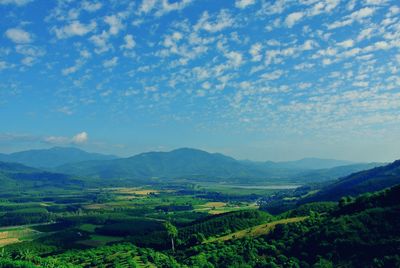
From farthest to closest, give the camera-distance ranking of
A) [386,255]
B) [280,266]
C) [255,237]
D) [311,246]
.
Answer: [255,237] < [311,246] < [280,266] < [386,255]

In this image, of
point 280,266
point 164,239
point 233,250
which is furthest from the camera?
point 164,239

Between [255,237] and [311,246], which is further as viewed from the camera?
[255,237]

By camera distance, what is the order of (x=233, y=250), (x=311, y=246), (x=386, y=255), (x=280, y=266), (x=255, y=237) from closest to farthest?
(x=386, y=255), (x=280, y=266), (x=311, y=246), (x=233, y=250), (x=255, y=237)

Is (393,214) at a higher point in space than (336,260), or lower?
higher

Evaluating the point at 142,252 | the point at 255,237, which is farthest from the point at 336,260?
the point at 142,252

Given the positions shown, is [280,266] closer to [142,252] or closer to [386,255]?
[386,255]

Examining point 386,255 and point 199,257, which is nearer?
point 386,255

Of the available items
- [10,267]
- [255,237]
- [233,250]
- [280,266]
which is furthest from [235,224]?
[10,267]

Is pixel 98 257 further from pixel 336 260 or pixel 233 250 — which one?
pixel 336 260

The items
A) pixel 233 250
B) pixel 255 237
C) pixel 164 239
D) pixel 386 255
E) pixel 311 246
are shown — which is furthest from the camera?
pixel 164 239
